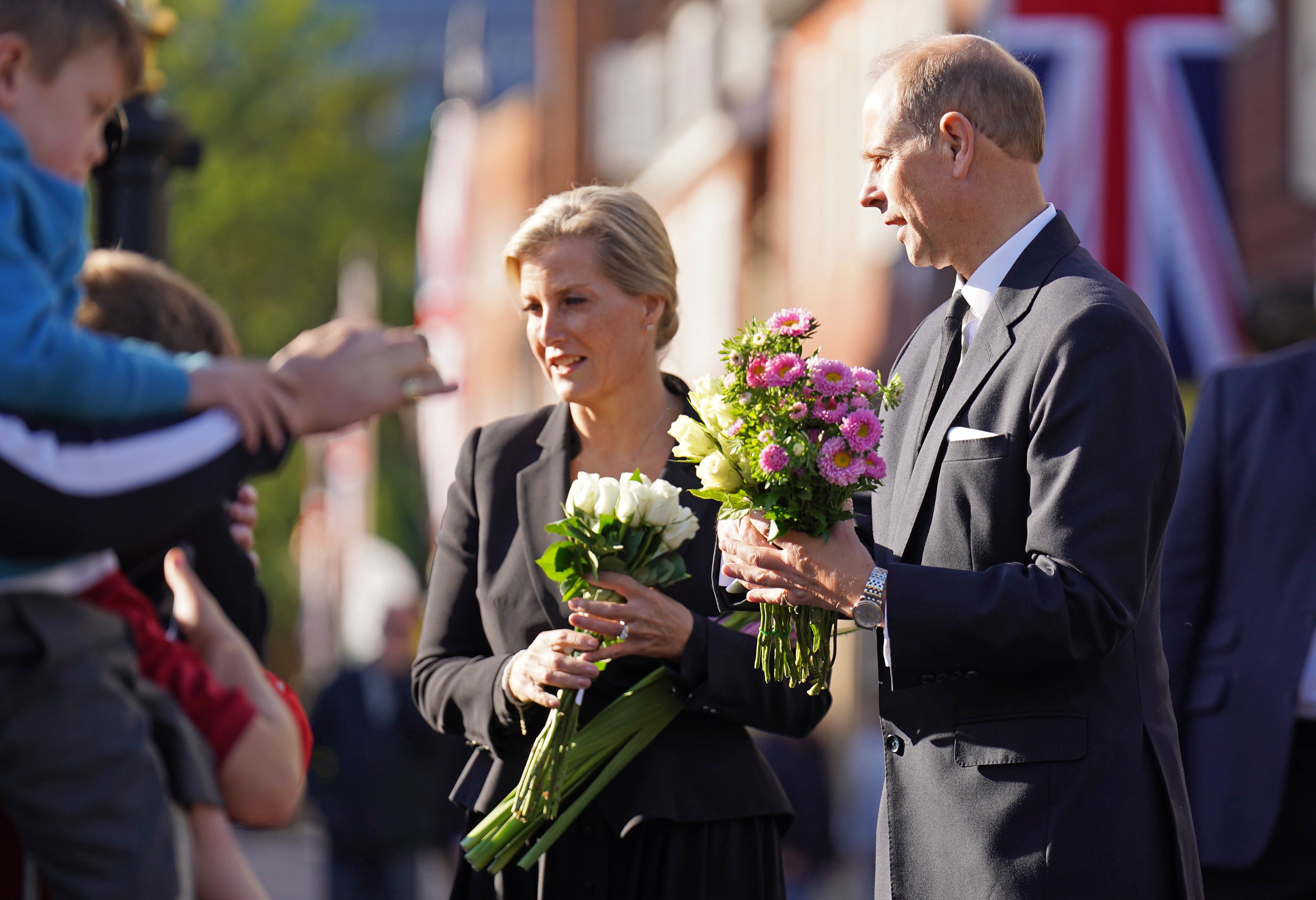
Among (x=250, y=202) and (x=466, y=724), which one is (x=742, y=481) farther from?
(x=250, y=202)

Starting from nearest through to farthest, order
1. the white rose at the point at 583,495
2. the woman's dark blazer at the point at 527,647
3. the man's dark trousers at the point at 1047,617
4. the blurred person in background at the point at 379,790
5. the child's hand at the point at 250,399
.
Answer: the child's hand at the point at 250,399, the man's dark trousers at the point at 1047,617, the white rose at the point at 583,495, the woman's dark blazer at the point at 527,647, the blurred person in background at the point at 379,790

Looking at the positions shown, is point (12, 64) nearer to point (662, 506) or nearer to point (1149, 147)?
point (662, 506)

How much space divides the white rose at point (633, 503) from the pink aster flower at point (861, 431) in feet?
1.55

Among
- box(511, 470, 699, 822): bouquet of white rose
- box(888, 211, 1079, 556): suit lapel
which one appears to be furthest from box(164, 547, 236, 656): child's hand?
box(888, 211, 1079, 556): suit lapel

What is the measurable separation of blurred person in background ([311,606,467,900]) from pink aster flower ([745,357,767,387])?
7329 millimetres

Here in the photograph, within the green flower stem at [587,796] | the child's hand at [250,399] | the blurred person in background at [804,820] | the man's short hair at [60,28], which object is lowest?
the blurred person in background at [804,820]

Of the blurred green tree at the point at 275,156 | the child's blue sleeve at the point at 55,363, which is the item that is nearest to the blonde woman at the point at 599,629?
the child's blue sleeve at the point at 55,363

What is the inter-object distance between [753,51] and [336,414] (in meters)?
21.7

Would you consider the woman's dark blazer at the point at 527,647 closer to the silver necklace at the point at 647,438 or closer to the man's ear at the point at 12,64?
the silver necklace at the point at 647,438

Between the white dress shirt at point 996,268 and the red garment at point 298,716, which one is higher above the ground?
the white dress shirt at point 996,268

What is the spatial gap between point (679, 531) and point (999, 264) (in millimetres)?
821

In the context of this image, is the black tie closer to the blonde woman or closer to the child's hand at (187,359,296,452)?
the blonde woman

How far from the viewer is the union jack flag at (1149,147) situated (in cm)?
1027

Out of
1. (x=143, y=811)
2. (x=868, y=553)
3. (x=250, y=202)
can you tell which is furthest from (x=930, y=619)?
(x=250, y=202)
